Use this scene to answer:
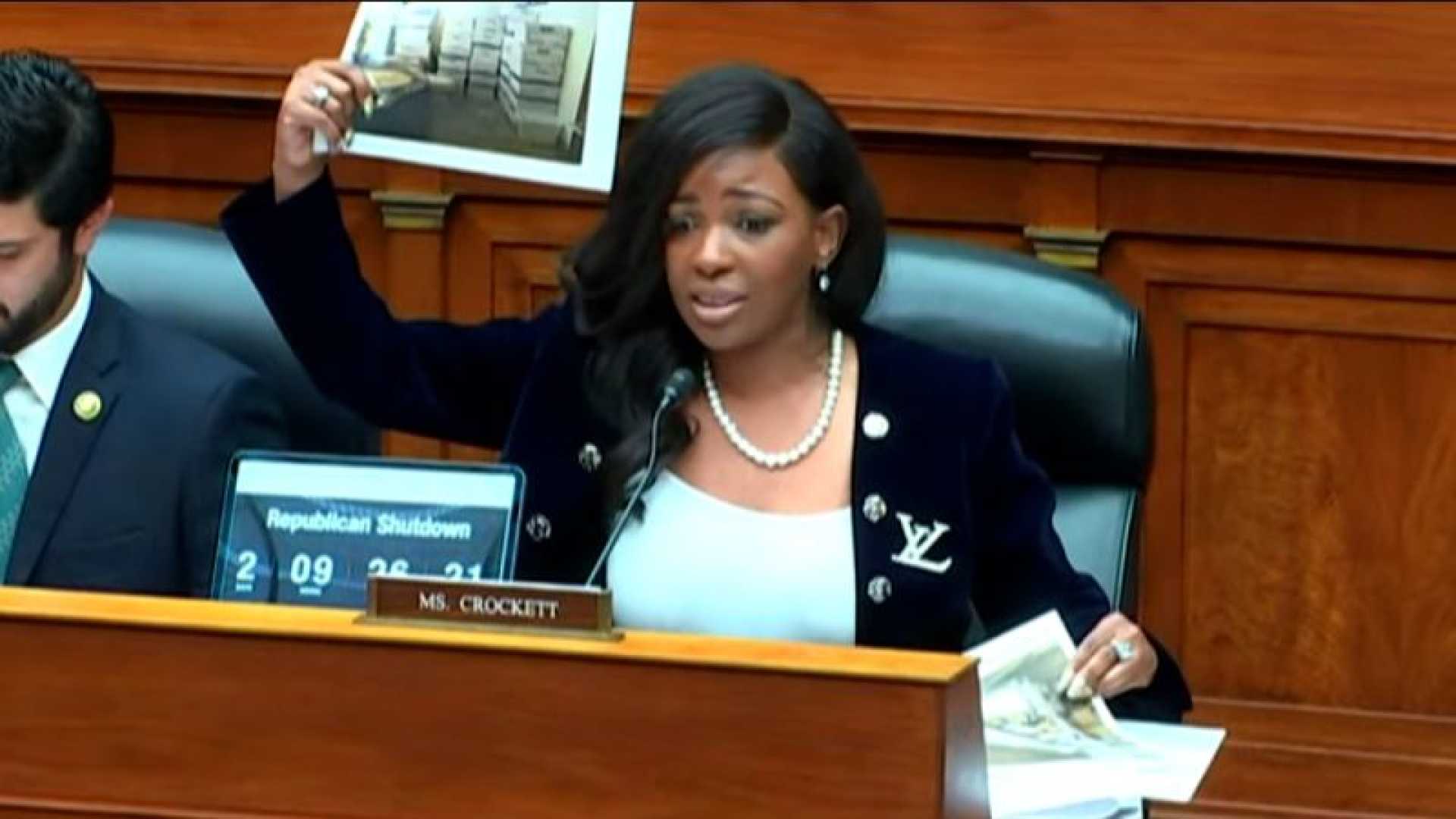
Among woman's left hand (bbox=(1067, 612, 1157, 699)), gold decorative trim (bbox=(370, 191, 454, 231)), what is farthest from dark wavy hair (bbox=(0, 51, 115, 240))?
gold decorative trim (bbox=(370, 191, 454, 231))

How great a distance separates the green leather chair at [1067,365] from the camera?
2576 millimetres

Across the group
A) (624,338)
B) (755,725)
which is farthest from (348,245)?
(755,725)

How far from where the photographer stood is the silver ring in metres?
2.22

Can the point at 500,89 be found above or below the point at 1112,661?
above

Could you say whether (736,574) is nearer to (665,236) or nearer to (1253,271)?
(665,236)

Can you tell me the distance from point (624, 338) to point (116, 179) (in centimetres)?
145

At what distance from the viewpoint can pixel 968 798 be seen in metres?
1.75

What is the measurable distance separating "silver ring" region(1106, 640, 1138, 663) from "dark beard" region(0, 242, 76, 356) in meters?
0.85

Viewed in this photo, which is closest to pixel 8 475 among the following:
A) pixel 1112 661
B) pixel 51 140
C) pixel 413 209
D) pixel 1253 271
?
pixel 51 140

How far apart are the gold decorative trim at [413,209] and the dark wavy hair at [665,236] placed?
119cm

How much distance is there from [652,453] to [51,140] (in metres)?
0.53

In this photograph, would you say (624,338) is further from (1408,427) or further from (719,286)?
(1408,427)

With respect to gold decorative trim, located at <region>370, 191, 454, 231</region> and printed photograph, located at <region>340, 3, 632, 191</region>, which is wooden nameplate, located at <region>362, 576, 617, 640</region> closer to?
printed photograph, located at <region>340, 3, 632, 191</region>

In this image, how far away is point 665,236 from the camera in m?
2.37
